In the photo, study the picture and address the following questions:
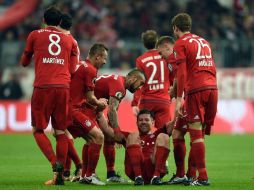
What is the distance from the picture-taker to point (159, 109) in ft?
53.5

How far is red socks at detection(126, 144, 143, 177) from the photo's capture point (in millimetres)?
12831

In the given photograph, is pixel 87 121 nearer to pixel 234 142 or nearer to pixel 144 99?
pixel 144 99

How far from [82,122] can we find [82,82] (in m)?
0.59

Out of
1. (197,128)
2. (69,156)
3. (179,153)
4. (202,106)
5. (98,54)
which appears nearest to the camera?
(197,128)

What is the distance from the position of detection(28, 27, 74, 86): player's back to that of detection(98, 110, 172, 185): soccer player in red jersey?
1.20 meters

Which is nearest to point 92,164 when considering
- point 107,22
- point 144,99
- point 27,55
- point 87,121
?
point 87,121

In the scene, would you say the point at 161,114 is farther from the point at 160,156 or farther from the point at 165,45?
the point at 160,156

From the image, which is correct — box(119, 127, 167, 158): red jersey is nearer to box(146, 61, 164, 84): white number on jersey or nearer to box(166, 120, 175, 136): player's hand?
box(166, 120, 175, 136): player's hand

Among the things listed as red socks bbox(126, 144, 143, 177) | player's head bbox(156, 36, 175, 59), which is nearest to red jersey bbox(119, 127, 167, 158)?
red socks bbox(126, 144, 143, 177)

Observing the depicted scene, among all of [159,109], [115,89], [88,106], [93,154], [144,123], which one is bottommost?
[93,154]

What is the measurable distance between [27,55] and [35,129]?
3.48ft

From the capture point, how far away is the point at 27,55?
513 inches

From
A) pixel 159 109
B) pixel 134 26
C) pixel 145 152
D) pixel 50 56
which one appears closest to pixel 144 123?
pixel 145 152

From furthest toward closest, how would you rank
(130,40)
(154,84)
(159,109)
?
1. (130,40)
2. (159,109)
3. (154,84)
